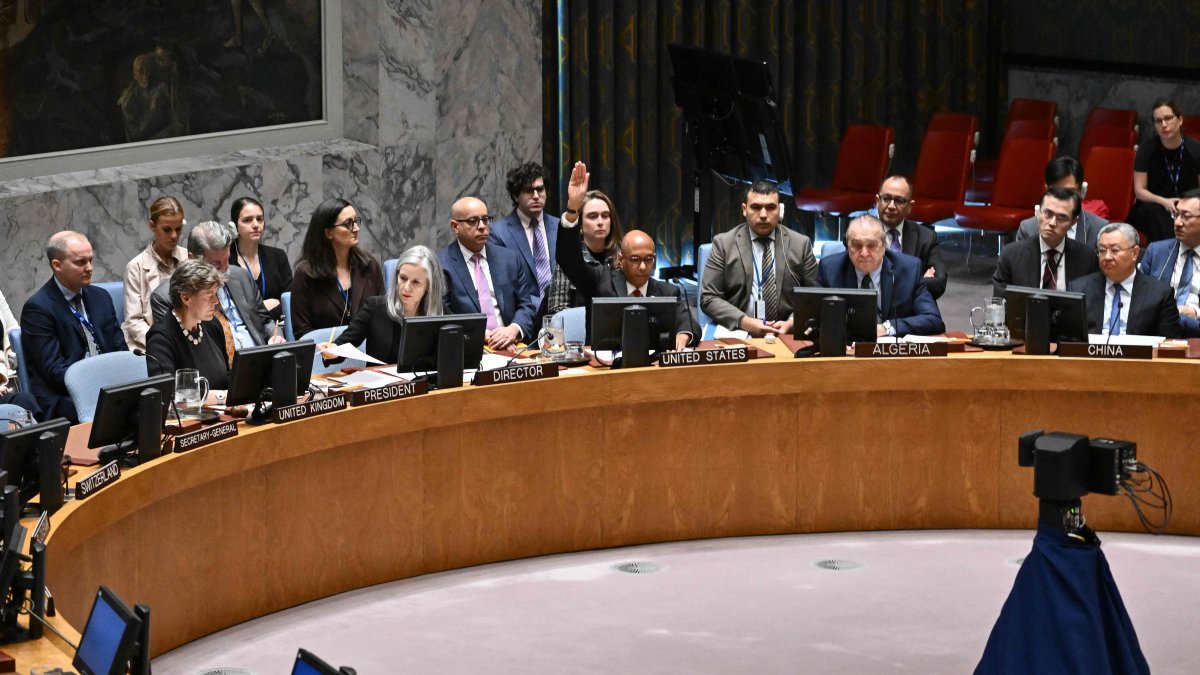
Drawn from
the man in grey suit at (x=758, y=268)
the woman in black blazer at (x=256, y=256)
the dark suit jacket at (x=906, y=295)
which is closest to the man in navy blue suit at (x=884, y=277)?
the dark suit jacket at (x=906, y=295)

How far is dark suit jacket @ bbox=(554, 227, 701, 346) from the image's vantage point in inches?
252

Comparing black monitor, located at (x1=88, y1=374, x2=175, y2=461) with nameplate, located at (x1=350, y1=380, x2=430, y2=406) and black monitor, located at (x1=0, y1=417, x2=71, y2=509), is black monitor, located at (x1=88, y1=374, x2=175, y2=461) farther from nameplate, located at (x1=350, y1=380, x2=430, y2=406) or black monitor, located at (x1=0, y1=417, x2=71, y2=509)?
nameplate, located at (x1=350, y1=380, x2=430, y2=406)

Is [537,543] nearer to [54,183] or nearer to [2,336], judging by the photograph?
[2,336]

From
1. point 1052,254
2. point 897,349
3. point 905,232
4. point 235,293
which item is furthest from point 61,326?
point 1052,254

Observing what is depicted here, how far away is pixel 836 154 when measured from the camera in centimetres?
1168

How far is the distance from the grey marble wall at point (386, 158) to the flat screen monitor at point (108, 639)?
517 centimetres

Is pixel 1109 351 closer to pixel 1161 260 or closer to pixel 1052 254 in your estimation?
pixel 1052 254

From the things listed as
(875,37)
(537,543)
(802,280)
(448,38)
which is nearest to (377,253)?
(448,38)

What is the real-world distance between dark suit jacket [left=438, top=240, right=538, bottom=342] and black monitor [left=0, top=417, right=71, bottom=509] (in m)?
2.81

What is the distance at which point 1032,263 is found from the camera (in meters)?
6.91

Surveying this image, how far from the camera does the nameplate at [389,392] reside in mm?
5238

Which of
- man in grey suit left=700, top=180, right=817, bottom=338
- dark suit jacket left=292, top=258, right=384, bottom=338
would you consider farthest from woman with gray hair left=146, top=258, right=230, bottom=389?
man in grey suit left=700, top=180, right=817, bottom=338

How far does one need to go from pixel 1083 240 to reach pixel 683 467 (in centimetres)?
262

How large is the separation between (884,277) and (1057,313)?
86cm
